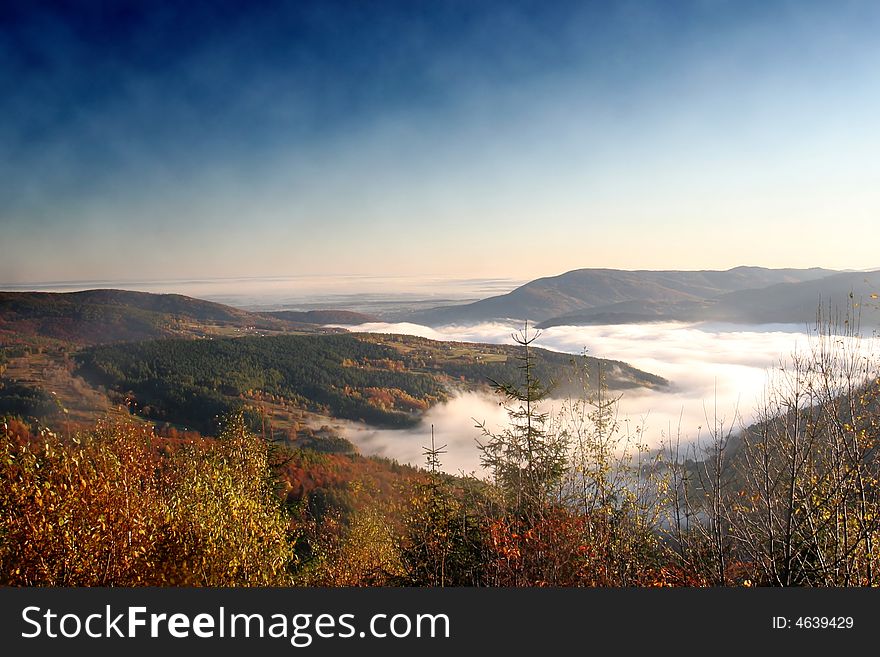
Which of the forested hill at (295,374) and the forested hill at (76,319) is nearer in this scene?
the forested hill at (295,374)

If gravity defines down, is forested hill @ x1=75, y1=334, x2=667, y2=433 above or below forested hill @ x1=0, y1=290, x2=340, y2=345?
below

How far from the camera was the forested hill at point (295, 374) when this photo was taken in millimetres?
128125

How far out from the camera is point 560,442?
53.3 ft

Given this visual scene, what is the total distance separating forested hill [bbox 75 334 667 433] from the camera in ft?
420

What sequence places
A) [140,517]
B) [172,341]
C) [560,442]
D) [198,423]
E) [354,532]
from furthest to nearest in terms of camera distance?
[172,341]
[198,423]
[354,532]
[560,442]
[140,517]

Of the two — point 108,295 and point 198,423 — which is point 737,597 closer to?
point 198,423

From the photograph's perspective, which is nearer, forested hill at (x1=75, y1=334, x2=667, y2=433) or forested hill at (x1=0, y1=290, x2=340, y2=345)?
forested hill at (x1=75, y1=334, x2=667, y2=433)

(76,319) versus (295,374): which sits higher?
(76,319)

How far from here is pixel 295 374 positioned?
158 meters

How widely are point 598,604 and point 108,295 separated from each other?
22736 cm

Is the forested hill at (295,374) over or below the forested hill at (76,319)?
below

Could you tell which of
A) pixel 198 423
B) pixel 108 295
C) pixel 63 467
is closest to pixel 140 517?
pixel 63 467

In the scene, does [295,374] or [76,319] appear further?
[76,319]

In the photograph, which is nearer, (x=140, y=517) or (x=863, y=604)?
(x=863, y=604)
